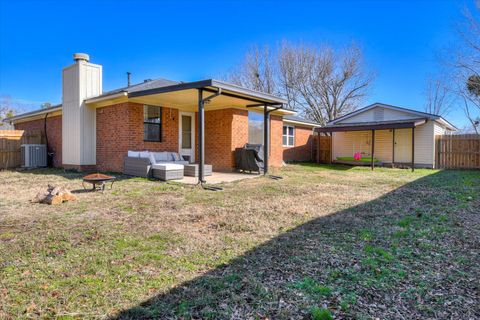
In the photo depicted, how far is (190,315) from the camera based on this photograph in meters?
2.27

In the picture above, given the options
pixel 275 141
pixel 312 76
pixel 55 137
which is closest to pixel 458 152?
pixel 275 141

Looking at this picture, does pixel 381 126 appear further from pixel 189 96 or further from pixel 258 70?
pixel 258 70

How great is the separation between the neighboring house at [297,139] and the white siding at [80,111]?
9635 millimetres

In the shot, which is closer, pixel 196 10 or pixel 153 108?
pixel 153 108

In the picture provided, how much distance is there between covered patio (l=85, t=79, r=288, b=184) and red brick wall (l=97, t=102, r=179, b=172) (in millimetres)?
256

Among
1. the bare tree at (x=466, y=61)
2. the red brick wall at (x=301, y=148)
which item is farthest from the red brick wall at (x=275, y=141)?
the bare tree at (x=466, y=61)

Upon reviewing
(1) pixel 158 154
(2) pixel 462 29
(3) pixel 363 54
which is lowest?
(1) pixel 158 154

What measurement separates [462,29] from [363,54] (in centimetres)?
1089

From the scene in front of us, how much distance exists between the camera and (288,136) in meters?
18.0

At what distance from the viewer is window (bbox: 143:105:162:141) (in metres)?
11.2

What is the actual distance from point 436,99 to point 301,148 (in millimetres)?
21217

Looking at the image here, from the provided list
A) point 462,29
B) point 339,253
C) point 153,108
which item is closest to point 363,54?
point 462,29

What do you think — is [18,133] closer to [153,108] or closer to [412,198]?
[153,108]

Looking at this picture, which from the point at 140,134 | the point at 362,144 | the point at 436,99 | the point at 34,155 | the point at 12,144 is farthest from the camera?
the point at 436,99
